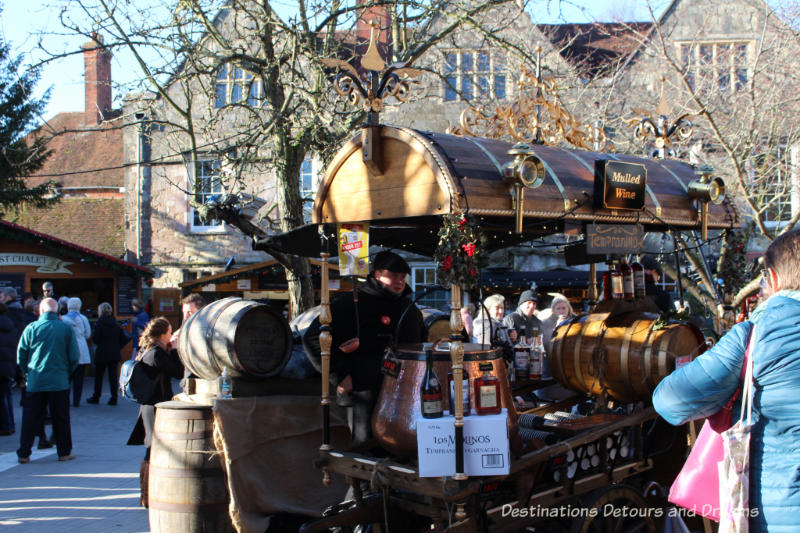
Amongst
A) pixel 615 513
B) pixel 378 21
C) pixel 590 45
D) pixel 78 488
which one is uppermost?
pixel 590 45

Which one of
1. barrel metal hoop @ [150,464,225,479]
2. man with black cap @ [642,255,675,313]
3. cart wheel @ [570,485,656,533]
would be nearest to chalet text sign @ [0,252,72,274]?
barrel metal hoop @ [150,464,225,479]

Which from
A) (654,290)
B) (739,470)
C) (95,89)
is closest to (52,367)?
(654,290)

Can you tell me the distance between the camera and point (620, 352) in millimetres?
5113

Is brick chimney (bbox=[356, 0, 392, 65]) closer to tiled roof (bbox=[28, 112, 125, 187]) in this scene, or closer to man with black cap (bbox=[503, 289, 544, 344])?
man with black cap (bbox=[503, 289, 544, 344])

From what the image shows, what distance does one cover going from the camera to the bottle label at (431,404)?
12.9 feet

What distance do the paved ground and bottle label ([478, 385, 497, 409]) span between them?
3296 mm

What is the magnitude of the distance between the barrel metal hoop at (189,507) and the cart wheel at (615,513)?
2308mm

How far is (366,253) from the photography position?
4.90 meters

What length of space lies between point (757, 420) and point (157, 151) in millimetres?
17543

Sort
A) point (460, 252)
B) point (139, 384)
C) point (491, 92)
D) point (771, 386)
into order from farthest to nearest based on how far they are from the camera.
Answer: point (491, 92) → point (139, 384) → point (460, 252) → point (771, 386)

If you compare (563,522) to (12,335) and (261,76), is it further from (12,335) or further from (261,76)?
(12,335)

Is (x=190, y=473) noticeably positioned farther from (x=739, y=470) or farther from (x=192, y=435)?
(x=739, y=470)

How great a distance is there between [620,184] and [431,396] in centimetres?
207

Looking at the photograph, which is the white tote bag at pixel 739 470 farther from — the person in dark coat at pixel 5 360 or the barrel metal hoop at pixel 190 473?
the person in dark coat at pixel 5 360
